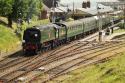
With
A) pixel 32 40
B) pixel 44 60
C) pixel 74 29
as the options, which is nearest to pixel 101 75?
pixel 44 60

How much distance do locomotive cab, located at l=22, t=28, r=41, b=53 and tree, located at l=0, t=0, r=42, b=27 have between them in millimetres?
14909

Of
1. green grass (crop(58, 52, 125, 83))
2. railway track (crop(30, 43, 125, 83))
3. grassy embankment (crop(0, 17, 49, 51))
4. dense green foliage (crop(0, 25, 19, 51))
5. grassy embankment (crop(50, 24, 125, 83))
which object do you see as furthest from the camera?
dense green foliage (crop(0, 25, 19, 51))

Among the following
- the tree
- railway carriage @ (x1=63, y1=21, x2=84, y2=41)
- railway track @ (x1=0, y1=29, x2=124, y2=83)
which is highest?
the tree

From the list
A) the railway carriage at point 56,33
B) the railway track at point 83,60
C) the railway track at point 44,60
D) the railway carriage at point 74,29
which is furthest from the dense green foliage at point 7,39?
the railway track at point 83,60

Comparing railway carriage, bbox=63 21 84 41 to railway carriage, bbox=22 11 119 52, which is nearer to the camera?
railway carriage, bbox=22 11 119 52

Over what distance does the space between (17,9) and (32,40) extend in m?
19.9

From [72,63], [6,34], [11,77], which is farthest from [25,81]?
[6,34]

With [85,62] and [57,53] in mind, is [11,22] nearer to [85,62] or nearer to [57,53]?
[57,53]

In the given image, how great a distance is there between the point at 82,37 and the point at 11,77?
110ft

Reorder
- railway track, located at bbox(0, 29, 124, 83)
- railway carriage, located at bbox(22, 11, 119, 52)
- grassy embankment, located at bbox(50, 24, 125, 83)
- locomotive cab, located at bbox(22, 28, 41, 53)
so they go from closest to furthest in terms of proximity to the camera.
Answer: grassy embankment, located at bbox(50, 24, 125, 83) → railway track, located at bbox(0, 29, 124, 83) → locomotive cab, located at bbox(22, 28, 41, 53) → railway carriage, located at bbox(22, 11, 119, 52)

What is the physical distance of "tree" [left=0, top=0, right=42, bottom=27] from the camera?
6059 cm

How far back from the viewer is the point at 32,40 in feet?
153

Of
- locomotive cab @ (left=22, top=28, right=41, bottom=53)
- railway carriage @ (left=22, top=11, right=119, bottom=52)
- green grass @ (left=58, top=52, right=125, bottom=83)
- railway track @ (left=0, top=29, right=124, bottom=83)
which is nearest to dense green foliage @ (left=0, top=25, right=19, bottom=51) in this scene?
locomotive cab @ (left=22, top=28, right=41, bottom=53)

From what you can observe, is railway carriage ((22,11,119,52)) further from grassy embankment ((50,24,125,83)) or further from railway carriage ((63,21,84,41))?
grassy embankment ((50,24,125,83))
